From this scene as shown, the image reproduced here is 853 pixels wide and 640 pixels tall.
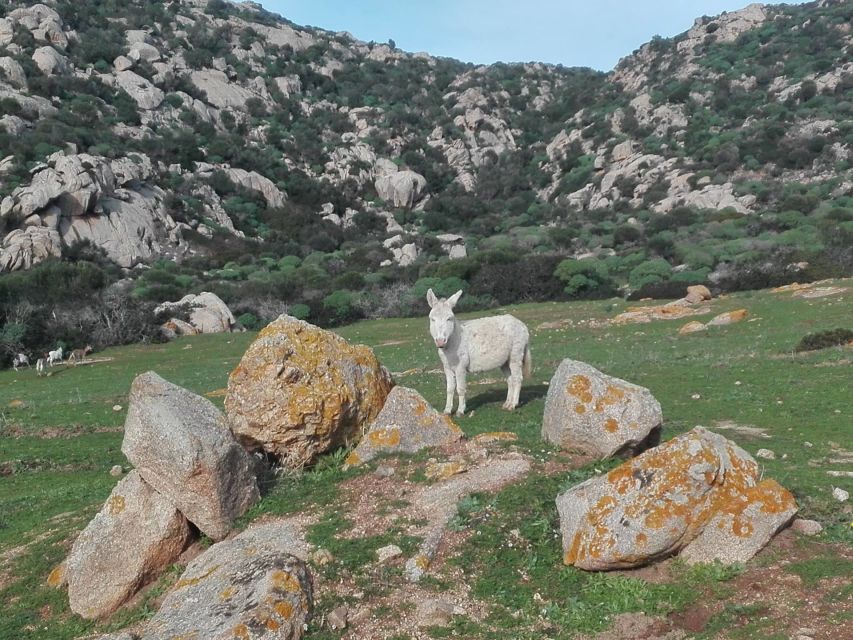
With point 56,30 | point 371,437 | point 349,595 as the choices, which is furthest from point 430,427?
point 56,30

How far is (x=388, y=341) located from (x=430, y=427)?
28.5 metres

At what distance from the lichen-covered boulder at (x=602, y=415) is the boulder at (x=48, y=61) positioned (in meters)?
106

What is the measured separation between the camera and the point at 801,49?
10406 cm

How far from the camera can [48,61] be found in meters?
92.8

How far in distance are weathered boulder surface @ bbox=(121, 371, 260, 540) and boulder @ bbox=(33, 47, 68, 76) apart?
104m

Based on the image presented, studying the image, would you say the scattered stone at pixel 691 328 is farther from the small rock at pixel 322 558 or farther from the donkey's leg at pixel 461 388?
the small rock at pixel 322 558

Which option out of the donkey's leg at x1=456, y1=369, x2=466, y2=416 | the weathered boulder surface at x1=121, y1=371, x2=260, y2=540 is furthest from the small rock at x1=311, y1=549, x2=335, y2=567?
the donkey's leg at x1=456, y1=369, x2=466, y2=416

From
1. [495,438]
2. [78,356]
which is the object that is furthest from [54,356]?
[495,438]

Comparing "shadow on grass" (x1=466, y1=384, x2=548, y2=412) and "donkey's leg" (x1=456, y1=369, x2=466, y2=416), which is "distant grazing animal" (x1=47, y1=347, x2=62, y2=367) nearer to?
"shadow on grass" (x1=466, y1=384, x2=548, y2=412)

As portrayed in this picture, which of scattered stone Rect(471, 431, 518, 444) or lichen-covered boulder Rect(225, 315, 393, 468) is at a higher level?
lichen-covered boulder Rect(225, 315, 393, 468)

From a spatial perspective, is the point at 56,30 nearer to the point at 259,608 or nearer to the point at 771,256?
the point at 771,256

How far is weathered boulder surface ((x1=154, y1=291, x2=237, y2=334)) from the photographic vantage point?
50875 mm

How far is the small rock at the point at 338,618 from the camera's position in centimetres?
676

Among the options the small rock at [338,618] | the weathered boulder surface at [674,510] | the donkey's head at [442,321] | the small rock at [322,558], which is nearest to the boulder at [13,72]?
the donkey's head at [442,321]
